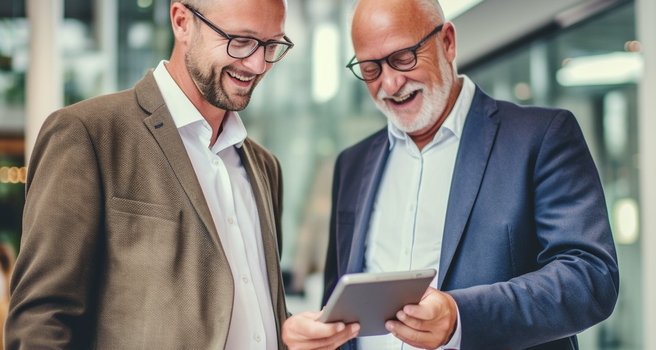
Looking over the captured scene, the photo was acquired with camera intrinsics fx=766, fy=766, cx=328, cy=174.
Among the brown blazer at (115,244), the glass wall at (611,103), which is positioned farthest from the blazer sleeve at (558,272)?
the glass wall at (611,103)

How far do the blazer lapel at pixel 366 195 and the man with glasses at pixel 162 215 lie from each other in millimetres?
335

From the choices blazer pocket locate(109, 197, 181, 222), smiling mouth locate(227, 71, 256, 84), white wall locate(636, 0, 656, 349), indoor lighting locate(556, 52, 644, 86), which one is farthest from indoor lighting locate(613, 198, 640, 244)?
blazer pocket locate(109, 197, 181, 222)

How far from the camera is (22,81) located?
16.7 ft

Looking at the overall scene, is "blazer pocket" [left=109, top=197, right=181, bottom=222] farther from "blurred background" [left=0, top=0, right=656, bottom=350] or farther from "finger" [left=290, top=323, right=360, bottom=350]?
"blurred background" [left=0, top=0, right=656, bottom=350]

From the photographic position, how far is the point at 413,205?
7.73 feet

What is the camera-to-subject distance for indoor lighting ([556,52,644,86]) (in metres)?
4.65

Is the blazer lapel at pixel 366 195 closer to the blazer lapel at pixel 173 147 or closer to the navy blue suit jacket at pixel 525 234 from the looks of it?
the navy blue suit jacket at pixel 525 234

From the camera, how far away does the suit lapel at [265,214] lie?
213cm

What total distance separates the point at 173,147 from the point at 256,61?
0.34 meters

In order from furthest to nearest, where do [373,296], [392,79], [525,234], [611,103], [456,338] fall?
1. [611,103]
2. [392,79]
3. [525,234]
4. [456,338]
5. [373,296]

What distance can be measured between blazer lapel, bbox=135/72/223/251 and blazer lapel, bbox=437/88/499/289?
0.67 meters

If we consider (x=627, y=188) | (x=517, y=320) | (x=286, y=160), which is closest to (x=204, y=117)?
(x=517, y=320)

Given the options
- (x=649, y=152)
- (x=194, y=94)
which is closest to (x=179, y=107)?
(x=194, y=94)

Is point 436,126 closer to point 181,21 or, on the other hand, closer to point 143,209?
point 181,21
